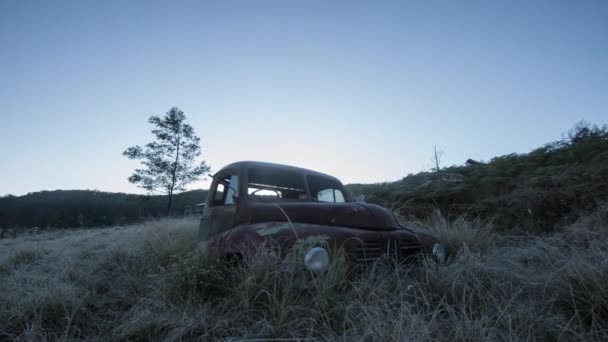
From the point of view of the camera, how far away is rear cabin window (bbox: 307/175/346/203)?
13.5ft

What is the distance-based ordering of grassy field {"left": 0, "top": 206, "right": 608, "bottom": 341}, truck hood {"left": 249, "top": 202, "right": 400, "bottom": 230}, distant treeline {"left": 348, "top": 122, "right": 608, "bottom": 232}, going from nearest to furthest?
grassy field {"left": 0, "top": 206, "right": 608, "bottom": 341} < truck hood {"left": 249, "top": 202, "right": 400, "bottom": 230} < distant treeline {"left": 348, "top": 122, "right": 608, "bottom": 232}

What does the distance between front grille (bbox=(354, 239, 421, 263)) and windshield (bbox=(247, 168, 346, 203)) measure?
1.15 m

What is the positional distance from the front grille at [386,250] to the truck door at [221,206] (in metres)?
1.53

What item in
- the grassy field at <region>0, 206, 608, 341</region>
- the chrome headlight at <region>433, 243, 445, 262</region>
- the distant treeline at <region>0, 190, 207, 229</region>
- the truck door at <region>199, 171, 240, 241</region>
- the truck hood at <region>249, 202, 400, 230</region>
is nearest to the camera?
the grassy field at <region>0, 206, 608, 341</region>

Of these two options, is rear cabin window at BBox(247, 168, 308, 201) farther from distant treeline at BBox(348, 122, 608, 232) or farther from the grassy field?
distant treeline at BBox(348, 122, 608, 232)

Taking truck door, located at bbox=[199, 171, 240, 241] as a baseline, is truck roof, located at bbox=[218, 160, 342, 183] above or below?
above

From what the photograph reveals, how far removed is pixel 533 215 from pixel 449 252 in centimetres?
291

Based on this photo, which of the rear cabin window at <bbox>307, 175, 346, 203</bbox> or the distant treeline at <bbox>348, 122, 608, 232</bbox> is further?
the distant treeline at <bbox>348, 122, 608, 232</bbox>

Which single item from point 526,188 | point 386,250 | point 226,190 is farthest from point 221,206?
point 526,188

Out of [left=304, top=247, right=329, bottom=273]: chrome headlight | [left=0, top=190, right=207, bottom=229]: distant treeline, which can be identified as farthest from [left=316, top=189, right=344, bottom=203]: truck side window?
[left=0, top=190, right=207, bottom=229]: distant treeline

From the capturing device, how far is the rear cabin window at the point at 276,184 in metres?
3.68

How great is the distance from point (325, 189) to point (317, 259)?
1908 millimetres

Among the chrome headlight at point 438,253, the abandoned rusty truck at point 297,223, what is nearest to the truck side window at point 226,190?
the abandoned rusty truck at point 297,223

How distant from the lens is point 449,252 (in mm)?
4586
